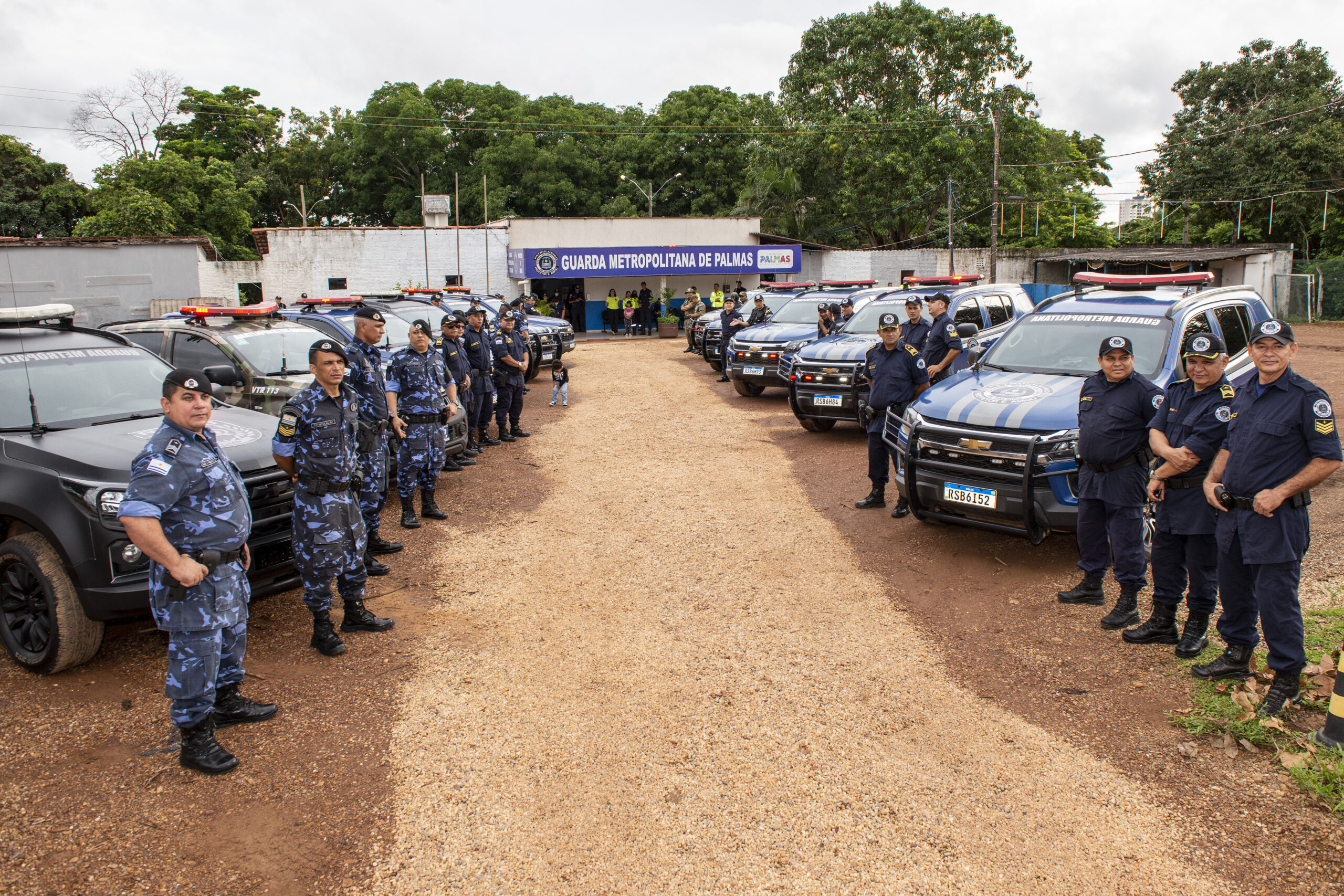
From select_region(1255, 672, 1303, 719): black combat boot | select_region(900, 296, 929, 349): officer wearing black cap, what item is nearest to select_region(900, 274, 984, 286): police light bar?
select_region(900, 296, 929, 349): officer wearing black cap

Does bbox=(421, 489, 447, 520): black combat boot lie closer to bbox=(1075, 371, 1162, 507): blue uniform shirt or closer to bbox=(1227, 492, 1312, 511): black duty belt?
bbox=(1075, 371, 1162, 507): blue uniform shirt

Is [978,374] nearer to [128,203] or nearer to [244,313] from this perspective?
[244,313]

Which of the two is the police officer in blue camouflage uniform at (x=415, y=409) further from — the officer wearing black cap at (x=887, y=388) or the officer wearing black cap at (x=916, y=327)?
the officer wearing black cap at (x=916, y=327)

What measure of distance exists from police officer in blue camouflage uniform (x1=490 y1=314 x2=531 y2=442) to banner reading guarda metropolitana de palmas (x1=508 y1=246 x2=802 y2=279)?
19.0m

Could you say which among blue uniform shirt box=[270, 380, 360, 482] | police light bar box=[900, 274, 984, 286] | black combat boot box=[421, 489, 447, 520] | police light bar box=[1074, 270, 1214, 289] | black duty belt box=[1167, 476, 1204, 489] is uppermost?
police light bar box=[900, 274, 984, 286]

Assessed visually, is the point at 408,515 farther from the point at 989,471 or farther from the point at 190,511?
the point at 989,471

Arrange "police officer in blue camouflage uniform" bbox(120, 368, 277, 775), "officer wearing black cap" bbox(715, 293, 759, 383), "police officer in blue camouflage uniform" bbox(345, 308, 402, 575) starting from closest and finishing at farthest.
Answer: "police officer in blue camouflage uniform" bbox(120, 368, 277, 775) < "police officer in blue camouflage uniform" bbox(345, 308, 402, 575) < "officer wearing black cap" bbox(715, 293, 759, 383)

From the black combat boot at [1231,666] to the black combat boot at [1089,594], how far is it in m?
1.07

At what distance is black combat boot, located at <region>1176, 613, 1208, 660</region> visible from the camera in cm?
472

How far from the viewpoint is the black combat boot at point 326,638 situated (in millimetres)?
4957

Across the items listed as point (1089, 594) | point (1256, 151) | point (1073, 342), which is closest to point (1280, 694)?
point (1089, 594)

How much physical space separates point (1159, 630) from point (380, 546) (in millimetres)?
5453

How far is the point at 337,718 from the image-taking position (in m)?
4.30

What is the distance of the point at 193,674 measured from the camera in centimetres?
372
